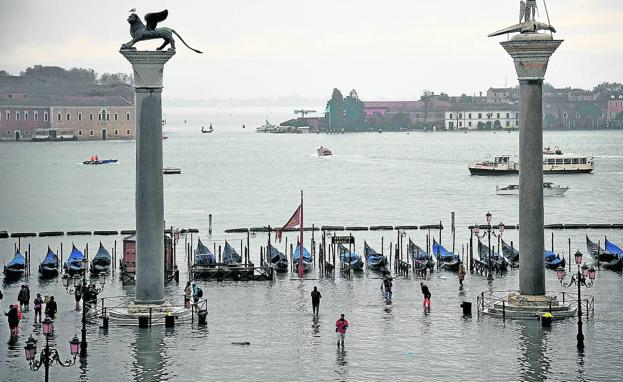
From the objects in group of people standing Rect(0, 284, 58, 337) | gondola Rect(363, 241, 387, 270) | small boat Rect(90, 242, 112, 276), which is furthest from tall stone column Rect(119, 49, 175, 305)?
gondola Rect(363, 241, 387, 270)

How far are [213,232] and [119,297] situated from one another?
33424 millimetres

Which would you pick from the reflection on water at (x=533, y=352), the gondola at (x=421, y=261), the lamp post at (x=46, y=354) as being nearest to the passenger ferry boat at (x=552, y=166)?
the gondola at (x=421, y=261)

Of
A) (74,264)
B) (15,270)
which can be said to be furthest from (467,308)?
(15,270)

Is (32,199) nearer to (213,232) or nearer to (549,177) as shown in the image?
(213,232)

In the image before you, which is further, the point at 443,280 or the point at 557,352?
the point at 443,280

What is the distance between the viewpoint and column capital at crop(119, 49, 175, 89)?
34719 millimetres

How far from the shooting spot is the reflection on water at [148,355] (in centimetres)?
2925

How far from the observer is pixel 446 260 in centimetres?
5000

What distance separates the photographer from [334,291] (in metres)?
42.9

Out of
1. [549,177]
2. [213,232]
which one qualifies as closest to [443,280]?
[213,232]

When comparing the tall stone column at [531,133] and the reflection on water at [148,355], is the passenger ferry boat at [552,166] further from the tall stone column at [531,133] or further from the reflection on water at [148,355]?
the reflection on water at [148,355]

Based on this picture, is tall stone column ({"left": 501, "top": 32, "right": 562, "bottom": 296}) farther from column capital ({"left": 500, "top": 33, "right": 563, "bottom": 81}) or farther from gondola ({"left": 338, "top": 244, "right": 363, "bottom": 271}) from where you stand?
gondola ({"left": 338, "top": 244, "right": 363, "bottom": 271})

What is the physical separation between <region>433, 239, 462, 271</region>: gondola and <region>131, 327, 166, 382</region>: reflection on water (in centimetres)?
1739

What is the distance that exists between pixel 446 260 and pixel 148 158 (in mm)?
18038
